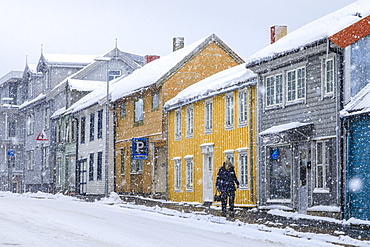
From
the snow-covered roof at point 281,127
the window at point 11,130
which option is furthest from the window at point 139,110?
the window at point 11,130

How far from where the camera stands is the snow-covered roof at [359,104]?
65.8 feet

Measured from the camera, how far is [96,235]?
564 inches

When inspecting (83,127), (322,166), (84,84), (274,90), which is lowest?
(322,166)

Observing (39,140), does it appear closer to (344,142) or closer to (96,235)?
(344,142)

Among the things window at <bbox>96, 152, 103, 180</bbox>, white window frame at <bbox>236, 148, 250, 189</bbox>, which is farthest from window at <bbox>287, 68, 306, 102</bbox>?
window at <bbox>96, 152, 103, 180</bbox>

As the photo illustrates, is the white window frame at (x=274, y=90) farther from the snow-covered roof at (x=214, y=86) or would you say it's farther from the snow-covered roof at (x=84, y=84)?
the snow-covered roof at (x=84, y=84)

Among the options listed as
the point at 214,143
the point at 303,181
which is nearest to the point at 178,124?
the point at 214,143

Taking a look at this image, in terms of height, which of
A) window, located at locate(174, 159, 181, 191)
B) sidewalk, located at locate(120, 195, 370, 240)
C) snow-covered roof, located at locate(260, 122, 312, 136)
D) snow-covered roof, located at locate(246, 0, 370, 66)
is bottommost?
sidewalk, located at locate(120, 195, 370, 240)

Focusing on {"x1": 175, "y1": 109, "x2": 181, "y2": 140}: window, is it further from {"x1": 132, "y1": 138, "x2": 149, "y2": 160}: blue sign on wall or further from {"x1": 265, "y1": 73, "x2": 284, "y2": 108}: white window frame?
{"x1": 265, "y1": 73, "x2": 284, "y2": 108}: white window frame

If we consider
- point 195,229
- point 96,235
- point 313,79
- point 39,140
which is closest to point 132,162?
point 39,140

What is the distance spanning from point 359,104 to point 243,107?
26.4 ft

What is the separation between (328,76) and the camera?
22438mm

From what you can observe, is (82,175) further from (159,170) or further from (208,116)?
(208,116)

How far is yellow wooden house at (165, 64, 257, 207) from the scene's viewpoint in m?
27.5
